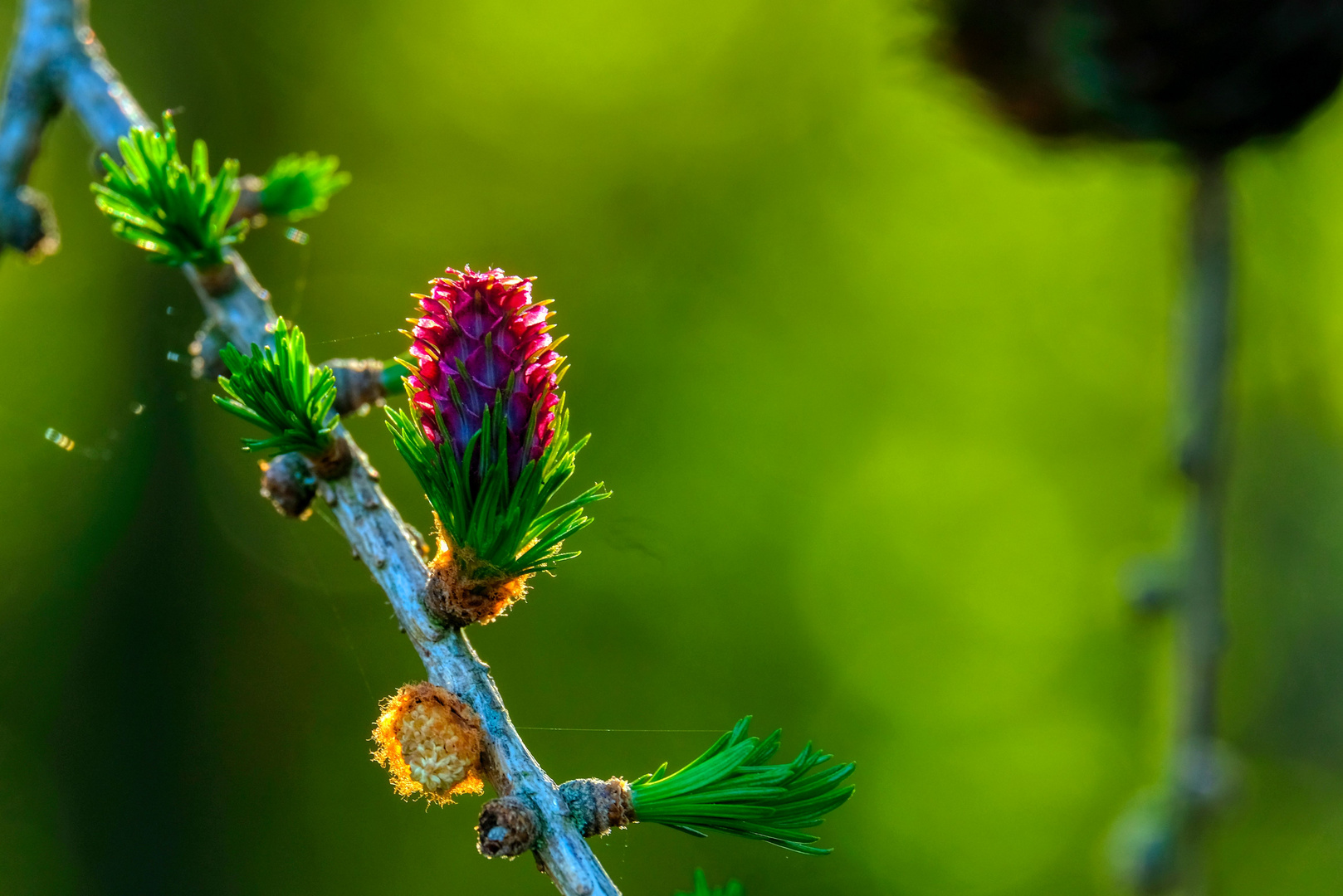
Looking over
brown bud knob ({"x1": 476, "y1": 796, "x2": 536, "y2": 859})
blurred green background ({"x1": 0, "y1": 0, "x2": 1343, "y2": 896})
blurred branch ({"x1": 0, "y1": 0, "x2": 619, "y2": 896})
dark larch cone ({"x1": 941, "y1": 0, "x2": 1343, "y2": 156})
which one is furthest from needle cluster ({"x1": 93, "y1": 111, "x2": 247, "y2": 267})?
blurred green background ({"x1": 0, "y1": 0, "x2": 1343, "y2": 896})

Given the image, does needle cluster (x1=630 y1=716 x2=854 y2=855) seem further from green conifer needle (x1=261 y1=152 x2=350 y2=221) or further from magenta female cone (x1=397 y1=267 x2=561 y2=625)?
green conifer needle (x1=261 y1=152 x2=350 y2=221)

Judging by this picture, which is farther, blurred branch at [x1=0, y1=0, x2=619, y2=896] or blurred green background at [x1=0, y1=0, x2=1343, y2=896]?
blurred green background at [x1=0, y1=0, x2=1343, y2=896]

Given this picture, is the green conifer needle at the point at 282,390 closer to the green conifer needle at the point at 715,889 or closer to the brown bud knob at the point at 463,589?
the brown bud knob at the point at 463,589

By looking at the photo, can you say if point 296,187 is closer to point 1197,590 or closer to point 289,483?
point 289,483

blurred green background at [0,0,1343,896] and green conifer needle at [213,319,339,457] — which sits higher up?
blurred green background at [0,0,1343,896]

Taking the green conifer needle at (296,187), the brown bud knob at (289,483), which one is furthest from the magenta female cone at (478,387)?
the green conifer needle at (296,187)
